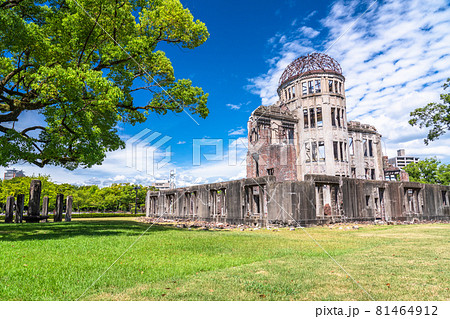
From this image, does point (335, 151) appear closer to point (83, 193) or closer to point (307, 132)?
point (307, 132)

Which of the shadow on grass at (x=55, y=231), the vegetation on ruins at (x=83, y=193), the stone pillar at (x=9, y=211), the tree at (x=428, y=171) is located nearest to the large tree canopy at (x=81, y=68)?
the shadow on grass at (x=55, y=231)

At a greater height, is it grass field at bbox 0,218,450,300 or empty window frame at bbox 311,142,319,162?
empty window frame at bbox 311,142,319,162

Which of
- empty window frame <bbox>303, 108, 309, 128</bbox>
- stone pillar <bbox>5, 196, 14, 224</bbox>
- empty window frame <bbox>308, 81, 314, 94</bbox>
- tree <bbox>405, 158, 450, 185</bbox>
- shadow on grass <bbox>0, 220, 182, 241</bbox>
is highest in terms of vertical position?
empty window frame <bbox>308, 81, 314, 94</bbox>

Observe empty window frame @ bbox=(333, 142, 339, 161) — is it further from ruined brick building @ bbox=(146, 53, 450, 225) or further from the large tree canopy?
the large tree canopy

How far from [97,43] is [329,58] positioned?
3620 centimetres

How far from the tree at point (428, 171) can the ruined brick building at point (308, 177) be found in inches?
537

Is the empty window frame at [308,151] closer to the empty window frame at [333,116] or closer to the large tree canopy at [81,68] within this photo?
the empty window frame at [333,116]

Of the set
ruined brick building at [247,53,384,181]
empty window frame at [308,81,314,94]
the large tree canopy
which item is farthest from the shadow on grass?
empty window frame at [308,81,314,94]

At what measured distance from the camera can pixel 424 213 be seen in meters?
26.5

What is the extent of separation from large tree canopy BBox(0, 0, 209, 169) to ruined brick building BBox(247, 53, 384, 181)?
23.0m

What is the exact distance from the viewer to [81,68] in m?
12.3

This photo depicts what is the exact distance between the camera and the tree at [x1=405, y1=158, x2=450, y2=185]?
170 ft
